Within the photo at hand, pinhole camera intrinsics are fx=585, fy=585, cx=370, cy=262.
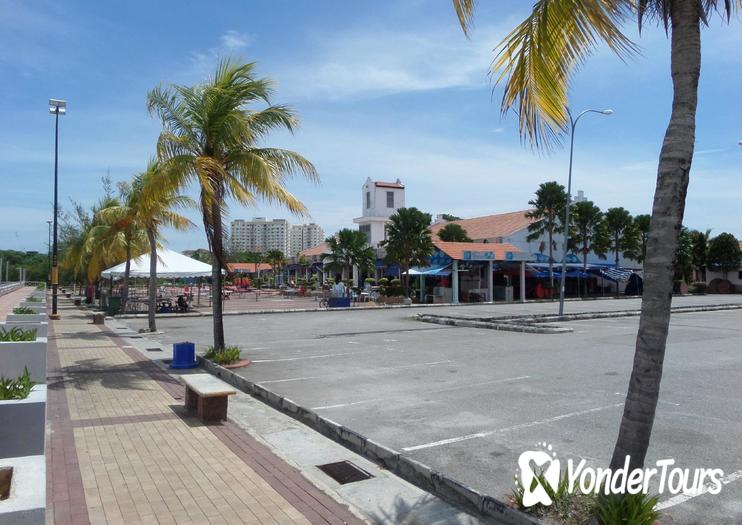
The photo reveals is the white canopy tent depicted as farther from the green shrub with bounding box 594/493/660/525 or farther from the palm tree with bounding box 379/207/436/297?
the green shrub with bounding box 594/493/660/525

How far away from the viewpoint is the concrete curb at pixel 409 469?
186 inches

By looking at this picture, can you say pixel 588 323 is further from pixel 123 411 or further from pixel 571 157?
pixel 123 411

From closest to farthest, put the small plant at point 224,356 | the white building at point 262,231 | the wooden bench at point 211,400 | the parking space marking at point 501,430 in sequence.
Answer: the parking space marking at point 501,430
the wooden bench at point 211,400
the small plant at point 224,356
the white building at point 262,231

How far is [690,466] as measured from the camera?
5.88 metres

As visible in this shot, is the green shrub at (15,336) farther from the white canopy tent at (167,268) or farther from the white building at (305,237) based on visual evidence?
the white building at (305,237)

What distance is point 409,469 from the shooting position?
5.83 m

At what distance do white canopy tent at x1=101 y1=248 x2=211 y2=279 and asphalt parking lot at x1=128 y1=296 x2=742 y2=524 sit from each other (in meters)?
8.65

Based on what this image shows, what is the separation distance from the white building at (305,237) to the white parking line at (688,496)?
177871 millimetres

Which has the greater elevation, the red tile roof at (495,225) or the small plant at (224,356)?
the red tile roof at (495,225)

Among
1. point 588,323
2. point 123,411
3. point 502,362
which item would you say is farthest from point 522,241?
point 123,411

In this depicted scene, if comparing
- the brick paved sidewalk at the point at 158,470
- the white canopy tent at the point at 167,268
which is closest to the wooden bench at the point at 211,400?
the brick paved sidewalk at the point at 158,470

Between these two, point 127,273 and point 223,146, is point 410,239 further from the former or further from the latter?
point 223,146

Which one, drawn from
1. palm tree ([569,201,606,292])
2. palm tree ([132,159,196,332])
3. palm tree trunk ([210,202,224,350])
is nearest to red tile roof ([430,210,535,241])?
palm tree ([569,201,606,292])

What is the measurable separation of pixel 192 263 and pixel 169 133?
17264 millimetres
